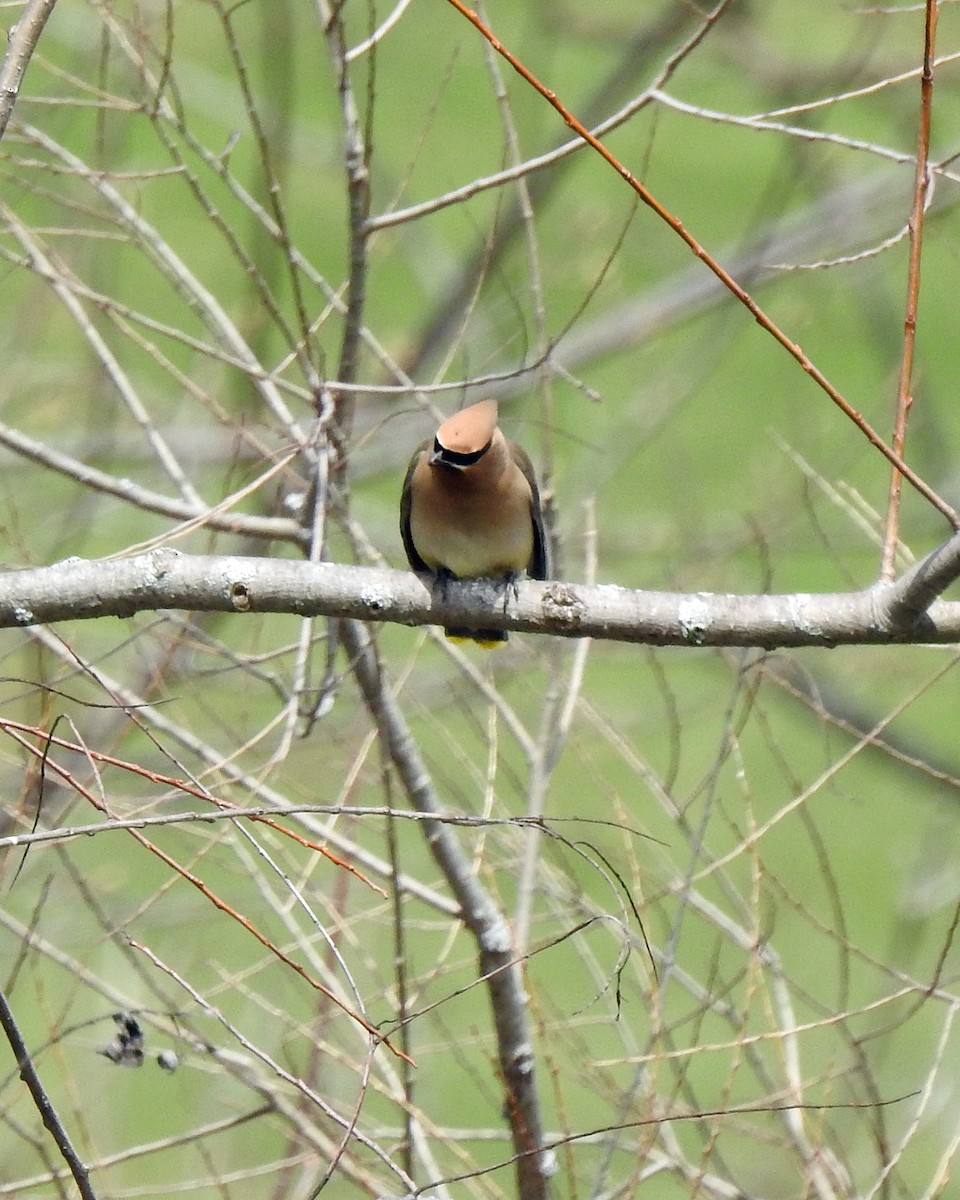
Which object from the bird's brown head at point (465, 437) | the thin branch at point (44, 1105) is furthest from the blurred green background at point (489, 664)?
the thin branch at point (44, 1105)

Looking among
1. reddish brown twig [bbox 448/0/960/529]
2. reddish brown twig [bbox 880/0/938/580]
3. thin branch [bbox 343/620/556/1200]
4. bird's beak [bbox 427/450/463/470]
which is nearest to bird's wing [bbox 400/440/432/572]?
bird's beak [bbox 427/450/463/470]

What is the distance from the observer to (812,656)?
27.6 ft

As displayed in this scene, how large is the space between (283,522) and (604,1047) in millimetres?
5146

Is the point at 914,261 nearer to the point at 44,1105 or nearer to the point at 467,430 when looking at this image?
the point at 467,430

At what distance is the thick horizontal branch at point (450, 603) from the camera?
10.2 ft

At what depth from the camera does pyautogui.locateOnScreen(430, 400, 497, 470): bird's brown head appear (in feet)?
14.4

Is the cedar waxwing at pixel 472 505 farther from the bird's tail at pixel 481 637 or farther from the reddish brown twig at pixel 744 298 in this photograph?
the reddish brown twig at pixel 744 298

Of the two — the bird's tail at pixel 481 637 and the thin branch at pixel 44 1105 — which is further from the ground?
the bird's tail at pixel 481 637

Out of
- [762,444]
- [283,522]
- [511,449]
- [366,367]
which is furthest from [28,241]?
[762,444]

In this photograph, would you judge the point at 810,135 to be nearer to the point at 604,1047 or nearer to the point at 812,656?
the point at 812,656

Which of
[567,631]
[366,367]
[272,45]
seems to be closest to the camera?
[567,631]

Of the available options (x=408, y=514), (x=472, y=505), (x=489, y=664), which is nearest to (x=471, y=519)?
(x=472, y=505)

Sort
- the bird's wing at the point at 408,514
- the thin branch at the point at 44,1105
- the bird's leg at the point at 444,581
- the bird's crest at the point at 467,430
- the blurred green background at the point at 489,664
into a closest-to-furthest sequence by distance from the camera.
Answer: the thin branch at the point at 44,1105 < the bird's leg at the point at 444,581 < the blurred green background at the point at 489,664 < the bird's crest at the point at 467,430 < the bird's wing at the point at 408,514

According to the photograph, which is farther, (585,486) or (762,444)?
(762,444)
